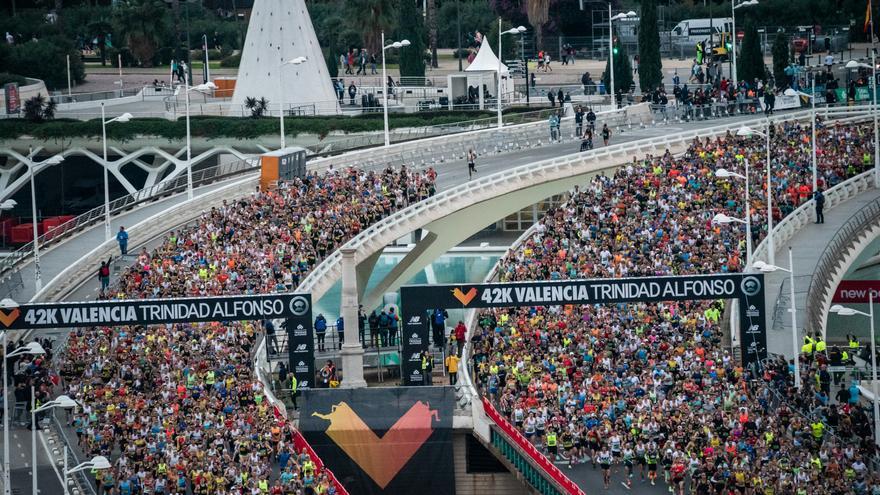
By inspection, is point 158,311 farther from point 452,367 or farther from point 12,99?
point 12,99

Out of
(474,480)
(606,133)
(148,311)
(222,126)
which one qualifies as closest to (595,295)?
(474,480)

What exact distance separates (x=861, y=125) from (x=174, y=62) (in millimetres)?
42482

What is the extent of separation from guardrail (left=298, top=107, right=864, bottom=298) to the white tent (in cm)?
1761

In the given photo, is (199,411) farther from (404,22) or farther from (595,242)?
(404,22)

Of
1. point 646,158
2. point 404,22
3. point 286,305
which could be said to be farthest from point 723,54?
point 286,305

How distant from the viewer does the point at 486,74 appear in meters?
95.8

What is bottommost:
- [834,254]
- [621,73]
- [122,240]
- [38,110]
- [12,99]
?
[834,254]

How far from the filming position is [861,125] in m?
74.6

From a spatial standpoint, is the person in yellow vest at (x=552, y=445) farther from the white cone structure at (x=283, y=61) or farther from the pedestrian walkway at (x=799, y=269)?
the white cone structure at (x=283, y=61)

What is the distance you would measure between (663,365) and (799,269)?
10391 mm

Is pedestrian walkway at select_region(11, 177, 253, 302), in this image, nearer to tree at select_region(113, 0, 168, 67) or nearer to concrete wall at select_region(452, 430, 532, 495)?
concrete wall at select_region(452, 430, 532, 495)

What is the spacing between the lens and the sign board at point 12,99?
102 meters

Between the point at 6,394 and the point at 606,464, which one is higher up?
the point at 6,394

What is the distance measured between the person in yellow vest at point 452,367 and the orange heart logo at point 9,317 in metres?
11.9
